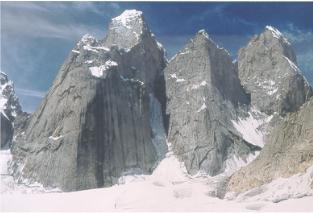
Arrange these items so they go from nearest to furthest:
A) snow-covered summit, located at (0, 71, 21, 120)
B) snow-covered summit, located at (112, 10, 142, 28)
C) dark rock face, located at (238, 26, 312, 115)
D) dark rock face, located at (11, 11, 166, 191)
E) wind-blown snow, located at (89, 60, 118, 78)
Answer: dark rock face, located at (11, 11, 166, 191) → wind-blown snow, located at (89, 60, 118, 78) → dark rock face, located at (238, 26, 312, 115) → snow-covered summit, located at (112, 10, 142, 28) → snow-covered summit, located at (0, 71, 21, 120)

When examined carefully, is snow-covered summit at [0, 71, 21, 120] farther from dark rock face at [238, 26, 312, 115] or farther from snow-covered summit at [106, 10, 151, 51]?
dark rock face at [238, 26, 312, 115]

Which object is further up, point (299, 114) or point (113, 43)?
point (113, 43)

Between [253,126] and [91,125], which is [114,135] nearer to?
[91,125]

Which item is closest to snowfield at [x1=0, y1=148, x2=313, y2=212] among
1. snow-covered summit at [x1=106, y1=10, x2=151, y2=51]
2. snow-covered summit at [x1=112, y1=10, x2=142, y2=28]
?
snow-covered summit at [x1=106, y1=10, x2=151, y2=51]

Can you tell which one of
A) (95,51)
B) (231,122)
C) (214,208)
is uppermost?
(95,51)

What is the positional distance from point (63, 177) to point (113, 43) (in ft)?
113

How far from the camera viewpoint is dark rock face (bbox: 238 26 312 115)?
136375mm

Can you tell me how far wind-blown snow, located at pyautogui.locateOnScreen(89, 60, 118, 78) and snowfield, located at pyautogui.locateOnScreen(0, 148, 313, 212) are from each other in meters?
18.1

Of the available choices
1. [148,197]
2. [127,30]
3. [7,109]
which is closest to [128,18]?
[127,30]

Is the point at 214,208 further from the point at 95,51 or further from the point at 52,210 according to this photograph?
the point at 95,51

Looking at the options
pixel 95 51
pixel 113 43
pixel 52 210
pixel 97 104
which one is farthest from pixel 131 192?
pixel 113 43

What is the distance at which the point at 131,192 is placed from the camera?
102688mm

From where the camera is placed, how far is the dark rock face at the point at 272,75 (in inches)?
5369

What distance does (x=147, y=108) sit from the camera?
130 metres
